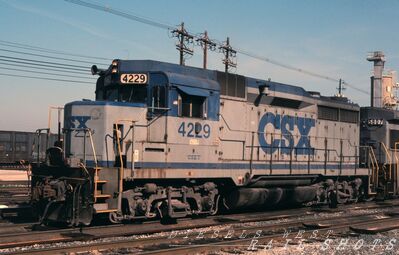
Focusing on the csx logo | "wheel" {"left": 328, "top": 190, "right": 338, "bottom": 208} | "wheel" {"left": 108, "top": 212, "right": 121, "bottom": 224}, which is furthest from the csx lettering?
"wheel" {"left": 328, "top": 190, "right": 338, "bottom": 208}

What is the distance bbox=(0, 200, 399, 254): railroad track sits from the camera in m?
8.41

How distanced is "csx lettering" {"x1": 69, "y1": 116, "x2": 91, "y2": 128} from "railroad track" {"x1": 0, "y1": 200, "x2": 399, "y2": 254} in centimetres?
227

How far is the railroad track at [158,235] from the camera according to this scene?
331 inches

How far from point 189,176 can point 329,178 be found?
668 centimetres

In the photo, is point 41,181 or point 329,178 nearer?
point 41,181

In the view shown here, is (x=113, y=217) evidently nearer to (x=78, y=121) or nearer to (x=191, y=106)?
(x=78, y=121)

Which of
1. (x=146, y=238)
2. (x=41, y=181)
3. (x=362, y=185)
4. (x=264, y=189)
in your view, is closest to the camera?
(x=146, y=238)

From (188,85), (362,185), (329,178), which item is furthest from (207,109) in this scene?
(362,185)

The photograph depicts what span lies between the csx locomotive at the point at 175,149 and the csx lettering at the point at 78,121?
0.07ft

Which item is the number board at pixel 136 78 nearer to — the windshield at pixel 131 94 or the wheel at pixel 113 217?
the windshield at pixel 131 94

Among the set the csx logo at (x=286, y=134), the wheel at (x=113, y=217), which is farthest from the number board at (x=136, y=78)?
the csx logo at (x=286, y=134)

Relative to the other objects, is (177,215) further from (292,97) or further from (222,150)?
(292,97)

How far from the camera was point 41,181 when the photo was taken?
10734mm

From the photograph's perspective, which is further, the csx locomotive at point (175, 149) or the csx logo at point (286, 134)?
the csx logo at point (286, 134)
